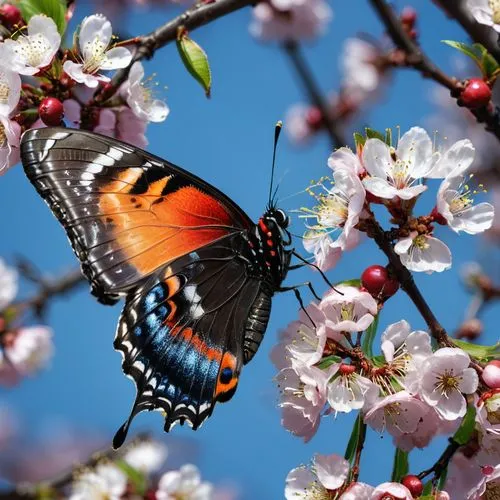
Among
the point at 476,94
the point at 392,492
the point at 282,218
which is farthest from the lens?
the point at 282,218

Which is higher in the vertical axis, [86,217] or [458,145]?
[458,145]

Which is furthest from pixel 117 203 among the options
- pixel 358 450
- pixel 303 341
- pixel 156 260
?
pixel 358 450

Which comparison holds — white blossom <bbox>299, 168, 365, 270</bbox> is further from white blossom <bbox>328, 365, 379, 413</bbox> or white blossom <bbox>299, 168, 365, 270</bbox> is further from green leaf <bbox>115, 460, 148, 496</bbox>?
green leaf <bbox>115, 460, 148, 496</bbox>

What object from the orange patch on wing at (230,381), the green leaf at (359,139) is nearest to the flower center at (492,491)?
the orange patch on wing at (230,381)

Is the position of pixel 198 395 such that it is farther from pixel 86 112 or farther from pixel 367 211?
pixel 86 112

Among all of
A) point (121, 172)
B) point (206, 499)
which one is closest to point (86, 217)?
point (121, 172)

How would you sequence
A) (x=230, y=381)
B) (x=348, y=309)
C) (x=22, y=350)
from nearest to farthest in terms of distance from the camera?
(x=348, y=309) → (x=230, y=381) → (x=22, y=350)

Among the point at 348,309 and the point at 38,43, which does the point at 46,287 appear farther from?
the point at 348,309
